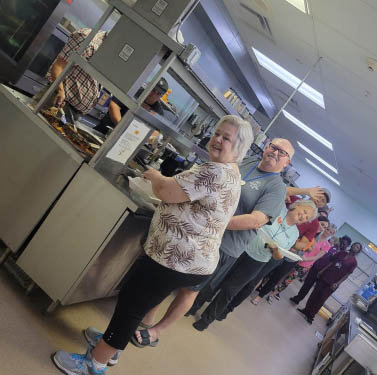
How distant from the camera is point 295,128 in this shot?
9.33 metres

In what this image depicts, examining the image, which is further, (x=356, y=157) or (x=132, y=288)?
(x=356, y=157)

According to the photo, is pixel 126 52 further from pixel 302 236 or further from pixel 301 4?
pixel 302 236

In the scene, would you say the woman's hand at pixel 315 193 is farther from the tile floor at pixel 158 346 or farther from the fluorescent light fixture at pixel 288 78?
the fluorescent light fixture at pixel 288 78

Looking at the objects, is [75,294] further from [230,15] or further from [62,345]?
[230,15]

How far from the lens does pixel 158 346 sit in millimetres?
2732

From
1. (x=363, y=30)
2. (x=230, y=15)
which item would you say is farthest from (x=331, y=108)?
(x=363, y=30)

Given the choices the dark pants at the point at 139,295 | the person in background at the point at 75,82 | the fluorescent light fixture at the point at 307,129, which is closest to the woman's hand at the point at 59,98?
the person in background at the point at 75,82

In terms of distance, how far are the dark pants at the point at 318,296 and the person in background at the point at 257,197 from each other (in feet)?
14.7

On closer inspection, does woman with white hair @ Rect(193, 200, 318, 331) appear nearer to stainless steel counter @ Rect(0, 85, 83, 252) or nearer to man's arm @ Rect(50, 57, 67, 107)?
stainless steel counter @ Rect(0, 85, 83, 252)

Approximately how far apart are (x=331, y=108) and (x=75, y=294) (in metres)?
5.13

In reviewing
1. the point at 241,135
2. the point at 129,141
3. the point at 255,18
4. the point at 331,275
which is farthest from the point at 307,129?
the point at 241,135

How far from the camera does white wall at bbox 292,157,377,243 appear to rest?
12.8 metres

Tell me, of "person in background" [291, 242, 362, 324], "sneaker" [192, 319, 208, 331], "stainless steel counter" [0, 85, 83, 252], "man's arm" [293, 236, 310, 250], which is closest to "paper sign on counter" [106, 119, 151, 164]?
"stainless steel counter" [0, 85, 83, 252]

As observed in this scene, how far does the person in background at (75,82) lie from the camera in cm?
247
